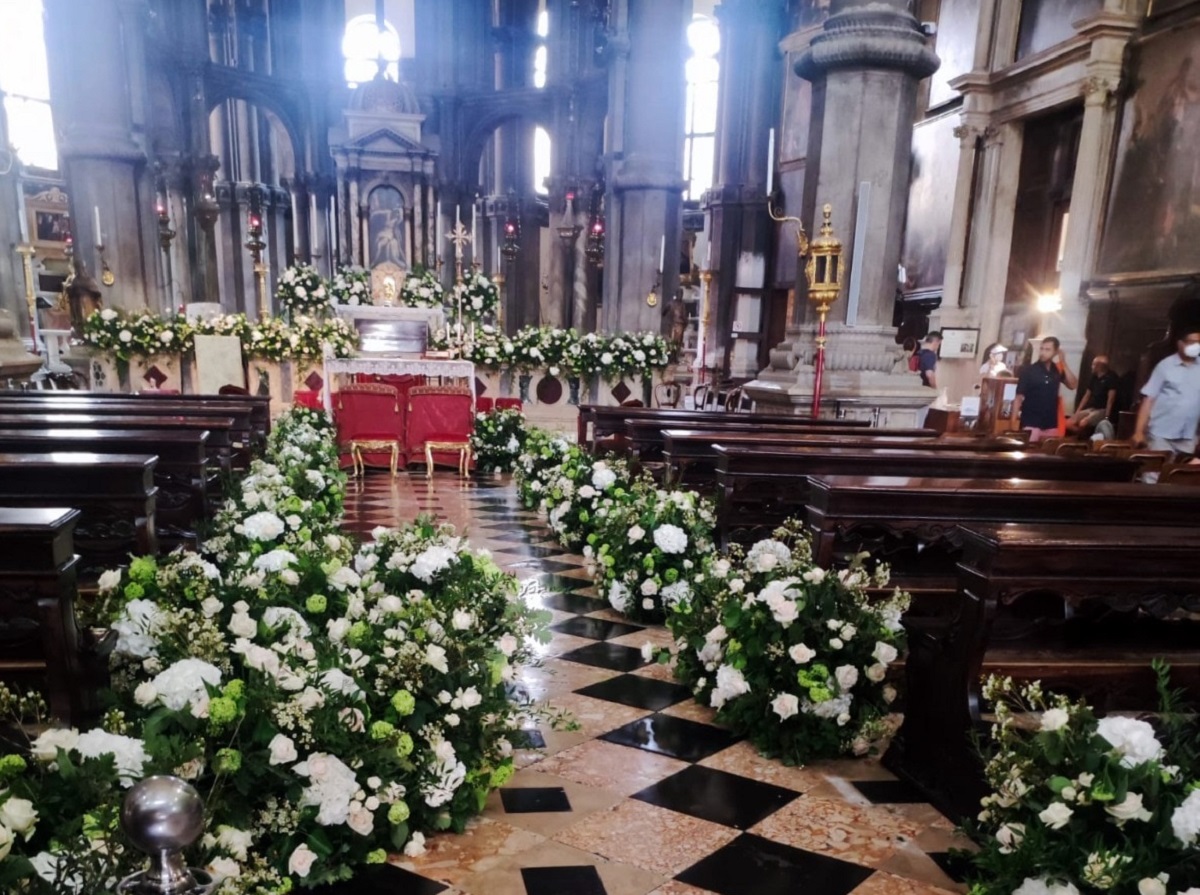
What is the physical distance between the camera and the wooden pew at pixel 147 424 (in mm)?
4676

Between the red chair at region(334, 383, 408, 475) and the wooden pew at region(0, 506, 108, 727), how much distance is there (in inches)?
257

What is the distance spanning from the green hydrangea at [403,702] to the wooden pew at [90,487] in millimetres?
1581

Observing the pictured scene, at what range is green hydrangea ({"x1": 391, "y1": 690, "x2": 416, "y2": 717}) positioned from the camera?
235 cm

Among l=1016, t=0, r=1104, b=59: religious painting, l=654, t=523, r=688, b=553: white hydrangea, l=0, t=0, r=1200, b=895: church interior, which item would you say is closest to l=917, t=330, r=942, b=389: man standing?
l=0, t=0, r=1200, b=895: church interior

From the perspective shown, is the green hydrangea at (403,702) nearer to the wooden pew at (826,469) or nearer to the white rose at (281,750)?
the white rose at (281,750)

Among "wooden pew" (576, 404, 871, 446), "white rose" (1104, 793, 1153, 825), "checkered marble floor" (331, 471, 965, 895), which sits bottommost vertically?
"checkered marble floor" (331, 471, 965, 895)

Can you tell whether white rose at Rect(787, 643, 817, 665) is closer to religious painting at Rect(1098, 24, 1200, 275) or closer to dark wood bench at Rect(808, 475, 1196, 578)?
dark wood bench at Rect(808, 475, 1196, 578)

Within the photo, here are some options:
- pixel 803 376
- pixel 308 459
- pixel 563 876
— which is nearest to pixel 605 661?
pixel 563 876

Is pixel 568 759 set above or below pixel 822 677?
below

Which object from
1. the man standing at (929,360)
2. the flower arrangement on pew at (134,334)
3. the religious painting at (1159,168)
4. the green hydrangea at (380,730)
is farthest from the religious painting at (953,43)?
the green hydrangea at (380,730)

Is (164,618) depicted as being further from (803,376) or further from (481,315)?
(481,315)

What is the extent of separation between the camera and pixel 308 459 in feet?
19.7

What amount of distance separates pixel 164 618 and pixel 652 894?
1.61m

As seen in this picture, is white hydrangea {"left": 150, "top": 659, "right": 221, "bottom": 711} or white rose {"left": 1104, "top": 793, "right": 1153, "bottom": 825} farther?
white hydrangea {"left": 150, "top": 659, "right": 221, "bottom": 711}
